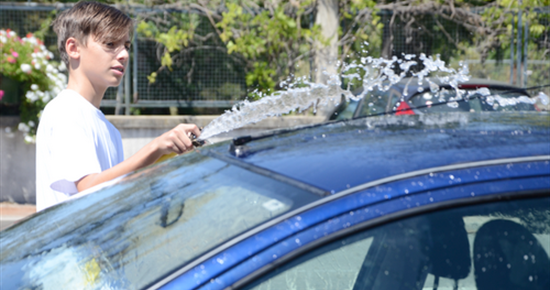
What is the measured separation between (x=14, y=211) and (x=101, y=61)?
5.70 m

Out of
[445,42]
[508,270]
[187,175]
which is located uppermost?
[445,42]

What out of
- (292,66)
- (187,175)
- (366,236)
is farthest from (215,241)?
(292,66)

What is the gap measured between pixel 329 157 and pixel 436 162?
267 mm

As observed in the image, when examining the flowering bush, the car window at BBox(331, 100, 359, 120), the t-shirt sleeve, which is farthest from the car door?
the flowering bush

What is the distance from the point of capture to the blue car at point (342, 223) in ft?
3.72

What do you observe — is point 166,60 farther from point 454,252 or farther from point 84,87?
point 454,252

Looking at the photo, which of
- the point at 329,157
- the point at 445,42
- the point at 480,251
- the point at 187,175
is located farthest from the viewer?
the point at 445,42

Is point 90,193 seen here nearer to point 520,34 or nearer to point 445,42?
point 445,42

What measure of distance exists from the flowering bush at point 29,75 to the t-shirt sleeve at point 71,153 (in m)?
5.83

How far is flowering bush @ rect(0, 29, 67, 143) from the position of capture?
7.20 meters

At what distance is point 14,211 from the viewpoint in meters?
6.96

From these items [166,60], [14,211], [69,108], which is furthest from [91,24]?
[166,60]

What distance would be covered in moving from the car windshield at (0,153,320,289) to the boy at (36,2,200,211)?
74 millimetres

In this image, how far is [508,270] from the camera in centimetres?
125
